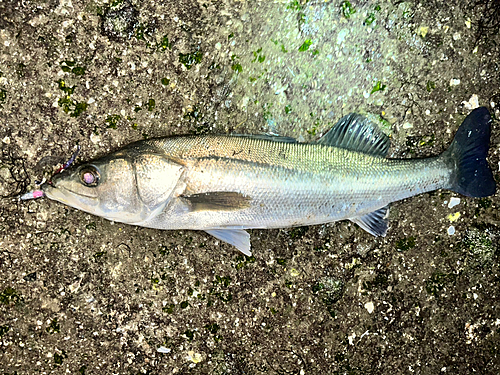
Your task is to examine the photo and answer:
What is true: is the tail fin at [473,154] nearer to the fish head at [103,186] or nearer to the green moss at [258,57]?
the green moss at [258,57]

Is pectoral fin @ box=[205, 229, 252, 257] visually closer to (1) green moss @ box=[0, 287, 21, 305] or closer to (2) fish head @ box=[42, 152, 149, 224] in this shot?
(2) fish head @ box=[42, 152, 149, 224]

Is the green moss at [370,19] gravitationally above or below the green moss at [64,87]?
above

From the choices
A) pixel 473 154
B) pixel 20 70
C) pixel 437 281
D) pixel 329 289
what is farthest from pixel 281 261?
pixel 20 70

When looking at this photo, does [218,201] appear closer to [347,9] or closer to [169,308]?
[169,308]

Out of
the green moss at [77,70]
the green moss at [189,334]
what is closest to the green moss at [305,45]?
the green moss at [77,70]

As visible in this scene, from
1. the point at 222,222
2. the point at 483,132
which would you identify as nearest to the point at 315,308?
the point at 222,222

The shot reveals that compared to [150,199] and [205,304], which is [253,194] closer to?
[150,199]

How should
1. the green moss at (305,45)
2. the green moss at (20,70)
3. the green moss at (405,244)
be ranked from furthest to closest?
the green moss at (405,244)
the green moss at (305,45)
the green moss at (20,70)

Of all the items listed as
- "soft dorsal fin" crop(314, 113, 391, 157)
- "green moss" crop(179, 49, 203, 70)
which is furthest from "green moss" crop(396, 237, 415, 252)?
"green moss" crop(179, 49, 203, 70)
